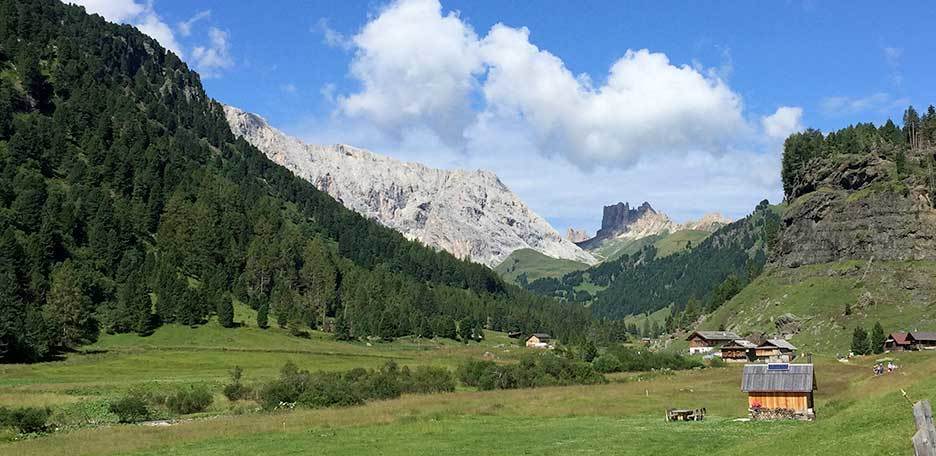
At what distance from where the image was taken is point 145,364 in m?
122

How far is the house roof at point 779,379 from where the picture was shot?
60.6m

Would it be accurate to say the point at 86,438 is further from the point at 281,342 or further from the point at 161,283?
the point at 161,283

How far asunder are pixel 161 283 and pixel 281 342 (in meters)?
34.6

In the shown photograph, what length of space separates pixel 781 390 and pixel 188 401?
195 ft

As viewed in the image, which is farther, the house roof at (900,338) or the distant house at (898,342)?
the house roof at (900,338)

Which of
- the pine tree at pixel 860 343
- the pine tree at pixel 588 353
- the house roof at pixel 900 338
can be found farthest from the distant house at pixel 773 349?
the pine tree at pixel 588 353

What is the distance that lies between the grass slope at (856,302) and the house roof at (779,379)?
106 m

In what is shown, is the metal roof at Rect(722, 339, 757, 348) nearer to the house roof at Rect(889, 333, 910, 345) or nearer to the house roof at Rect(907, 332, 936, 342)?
the house roof at Rect(889, 333, 910, 345)

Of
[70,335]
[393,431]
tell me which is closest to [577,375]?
[393,431]

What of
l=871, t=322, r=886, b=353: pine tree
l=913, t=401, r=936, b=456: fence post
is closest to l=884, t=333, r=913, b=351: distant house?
l=871, t=322, r=886, b=353: pine tree

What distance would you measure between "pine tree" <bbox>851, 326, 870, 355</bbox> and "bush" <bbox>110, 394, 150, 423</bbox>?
442 ft

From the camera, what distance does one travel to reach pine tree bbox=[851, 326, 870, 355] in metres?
147

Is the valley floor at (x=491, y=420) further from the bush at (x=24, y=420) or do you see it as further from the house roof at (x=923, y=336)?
the house roof at (x=923, y=336)

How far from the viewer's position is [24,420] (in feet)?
197
